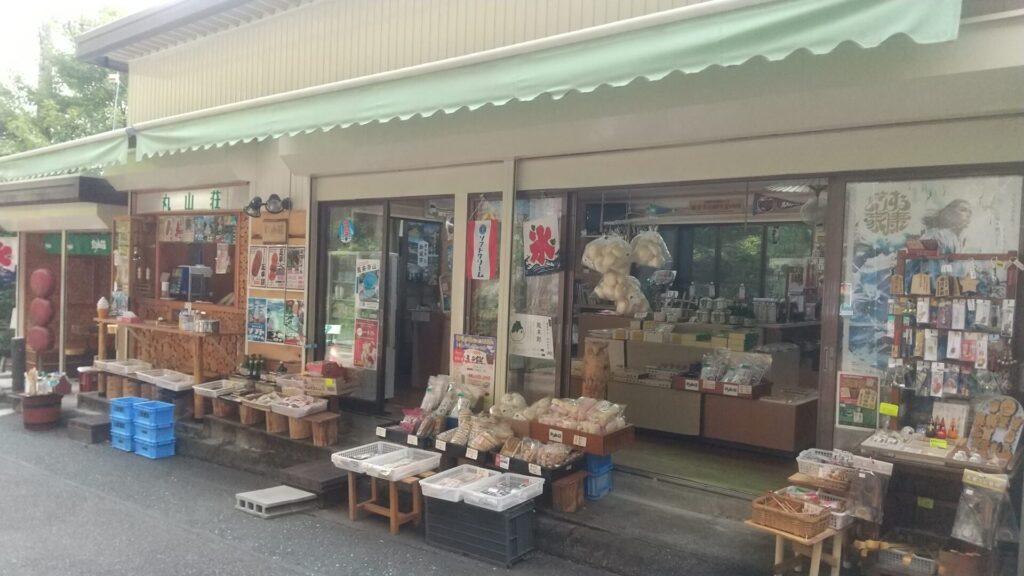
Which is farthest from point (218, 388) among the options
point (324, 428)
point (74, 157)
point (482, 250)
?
point (482, 250)

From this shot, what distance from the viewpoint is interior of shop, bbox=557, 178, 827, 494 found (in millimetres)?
6461

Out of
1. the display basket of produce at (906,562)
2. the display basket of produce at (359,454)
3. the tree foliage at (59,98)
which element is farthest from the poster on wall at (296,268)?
the tree foliage at (59,98)

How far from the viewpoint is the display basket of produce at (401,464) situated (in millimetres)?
5367

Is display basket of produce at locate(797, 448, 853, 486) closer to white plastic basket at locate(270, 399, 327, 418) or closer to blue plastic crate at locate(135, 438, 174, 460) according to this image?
white plastic basket at locate(270, 399, 327, 418)

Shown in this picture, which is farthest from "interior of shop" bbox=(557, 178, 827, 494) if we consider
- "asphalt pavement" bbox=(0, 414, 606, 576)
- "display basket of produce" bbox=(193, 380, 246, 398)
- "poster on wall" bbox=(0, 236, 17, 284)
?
"poster on wall" bbox=(0, 236, 17, 284)

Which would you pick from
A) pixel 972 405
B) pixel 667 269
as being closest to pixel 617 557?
pixel 972 405

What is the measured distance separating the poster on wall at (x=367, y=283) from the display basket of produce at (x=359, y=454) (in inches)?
79.7

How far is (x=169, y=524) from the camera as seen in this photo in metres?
5.71

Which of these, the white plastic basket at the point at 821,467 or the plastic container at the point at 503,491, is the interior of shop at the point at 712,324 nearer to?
the white plastic basket at the point at 821,467

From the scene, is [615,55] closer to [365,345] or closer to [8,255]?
[365,345]

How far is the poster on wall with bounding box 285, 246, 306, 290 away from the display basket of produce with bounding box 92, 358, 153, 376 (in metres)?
2.72

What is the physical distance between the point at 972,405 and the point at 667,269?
7.71m

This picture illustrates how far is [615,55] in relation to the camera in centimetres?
409

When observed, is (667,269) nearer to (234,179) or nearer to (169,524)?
(234,179)
